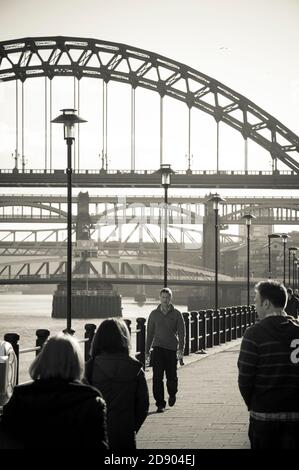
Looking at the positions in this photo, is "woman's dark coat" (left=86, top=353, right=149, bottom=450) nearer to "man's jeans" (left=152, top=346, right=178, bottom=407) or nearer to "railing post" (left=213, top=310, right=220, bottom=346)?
"man's jeans" (left=152, top=346, right=178, bottom=407)

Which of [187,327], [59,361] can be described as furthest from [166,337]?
[187,327]

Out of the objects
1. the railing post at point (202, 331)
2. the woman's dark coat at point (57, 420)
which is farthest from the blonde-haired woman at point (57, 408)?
the railing post at point (202, 331)

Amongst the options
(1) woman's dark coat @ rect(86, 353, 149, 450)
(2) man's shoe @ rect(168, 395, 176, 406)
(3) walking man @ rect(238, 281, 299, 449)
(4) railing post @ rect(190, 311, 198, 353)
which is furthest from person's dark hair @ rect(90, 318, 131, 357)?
(4) railing post @ rect(190, 311, 198, 353)

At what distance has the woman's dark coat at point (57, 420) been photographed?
523 centimetres

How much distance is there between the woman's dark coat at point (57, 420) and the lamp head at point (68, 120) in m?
15.2

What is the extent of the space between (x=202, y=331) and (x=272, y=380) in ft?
67.7

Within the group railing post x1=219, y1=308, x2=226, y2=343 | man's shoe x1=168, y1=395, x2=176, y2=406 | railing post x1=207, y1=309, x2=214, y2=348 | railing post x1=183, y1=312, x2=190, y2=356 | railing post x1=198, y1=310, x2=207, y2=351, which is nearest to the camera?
man's shoe x1=168, y1=395, x2=176, y2=406

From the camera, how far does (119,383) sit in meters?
7.32

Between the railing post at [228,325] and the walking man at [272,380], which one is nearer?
the walking man at [272,380]

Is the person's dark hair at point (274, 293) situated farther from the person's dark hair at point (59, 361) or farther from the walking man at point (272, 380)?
the person's dark hair at point (59, 361)

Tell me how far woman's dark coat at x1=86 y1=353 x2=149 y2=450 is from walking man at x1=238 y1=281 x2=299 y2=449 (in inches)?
27.6

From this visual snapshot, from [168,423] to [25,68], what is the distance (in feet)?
288

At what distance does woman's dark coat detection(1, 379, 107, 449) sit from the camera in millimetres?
5230

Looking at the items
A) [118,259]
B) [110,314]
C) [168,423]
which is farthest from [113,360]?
[118,259]
